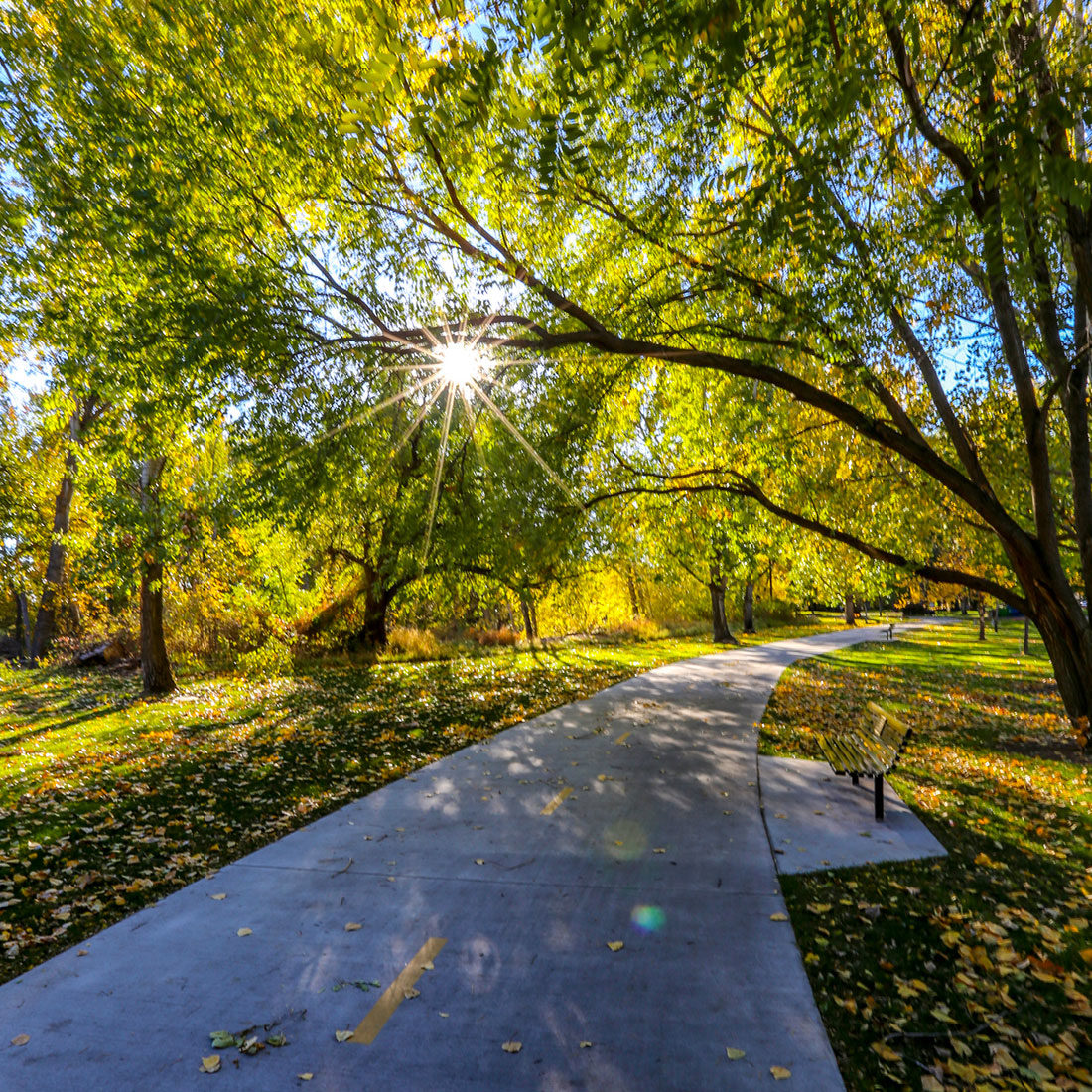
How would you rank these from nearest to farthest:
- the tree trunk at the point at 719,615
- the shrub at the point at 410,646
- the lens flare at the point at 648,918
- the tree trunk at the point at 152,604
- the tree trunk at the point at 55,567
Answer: the lens flare at the point at 648,918, the tree trunk at the point at 152,604, the tree trunk at the point at 55,567, the shrub at the point at 410,646, the tree trunk at the point at 719,615

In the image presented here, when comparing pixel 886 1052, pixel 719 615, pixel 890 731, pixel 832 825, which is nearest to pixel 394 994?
pixel 886 1052

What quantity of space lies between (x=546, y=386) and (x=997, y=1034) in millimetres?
10232

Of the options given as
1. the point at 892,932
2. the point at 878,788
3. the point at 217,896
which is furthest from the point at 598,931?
the point at 878,788

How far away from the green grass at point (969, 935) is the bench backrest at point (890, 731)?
56 centimetres

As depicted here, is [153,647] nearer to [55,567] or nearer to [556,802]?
[55,567]

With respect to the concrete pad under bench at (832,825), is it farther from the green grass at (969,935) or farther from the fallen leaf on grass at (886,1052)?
the fallen leaf on grass at (886,1052)

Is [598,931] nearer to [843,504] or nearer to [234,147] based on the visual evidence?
[234,147]

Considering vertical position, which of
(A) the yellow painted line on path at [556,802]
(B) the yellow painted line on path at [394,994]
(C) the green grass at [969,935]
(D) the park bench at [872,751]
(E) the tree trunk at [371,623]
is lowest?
(C) the green grass at [969,935]

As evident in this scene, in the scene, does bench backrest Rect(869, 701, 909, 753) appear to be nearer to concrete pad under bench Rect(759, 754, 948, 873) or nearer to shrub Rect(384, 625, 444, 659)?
concrete pad under bench Rect(759, 754, 948, 873)

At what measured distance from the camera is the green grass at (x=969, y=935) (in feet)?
10.7

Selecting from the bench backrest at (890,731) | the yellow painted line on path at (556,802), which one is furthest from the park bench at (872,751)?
the yellow painted line on path at (556,802)

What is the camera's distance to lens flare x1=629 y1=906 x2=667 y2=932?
437 cm

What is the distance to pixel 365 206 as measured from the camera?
31.9ft

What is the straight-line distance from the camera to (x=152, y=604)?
14523 millimetres
